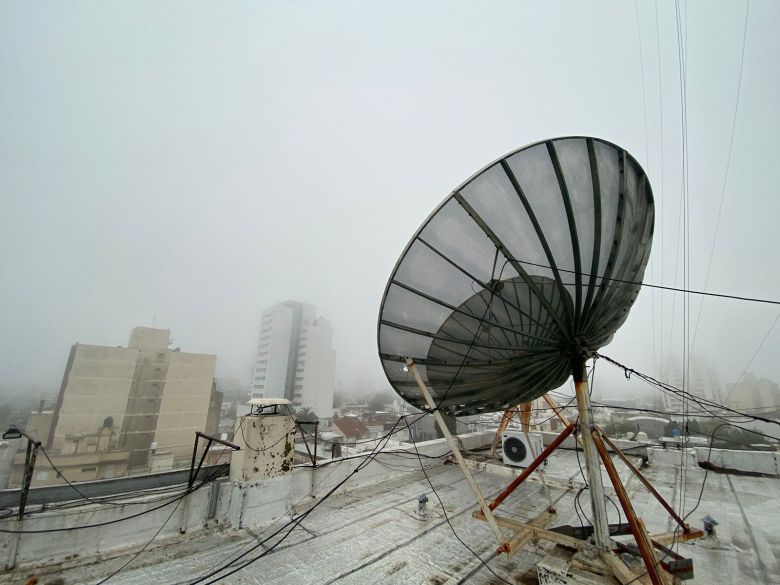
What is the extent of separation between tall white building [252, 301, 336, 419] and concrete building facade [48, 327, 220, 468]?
100ft

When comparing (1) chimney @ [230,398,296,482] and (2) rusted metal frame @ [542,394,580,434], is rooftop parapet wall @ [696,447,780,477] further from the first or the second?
(1) chimney @ [230,398,296,482]

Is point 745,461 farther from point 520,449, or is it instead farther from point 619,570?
point 619,570

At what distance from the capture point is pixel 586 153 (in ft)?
15.0

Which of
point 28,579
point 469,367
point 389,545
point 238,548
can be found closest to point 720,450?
point 469,367

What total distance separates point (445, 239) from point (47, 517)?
7.77 metres

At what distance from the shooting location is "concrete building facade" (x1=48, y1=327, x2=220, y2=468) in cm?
4244

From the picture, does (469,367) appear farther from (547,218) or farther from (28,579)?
(28,579)

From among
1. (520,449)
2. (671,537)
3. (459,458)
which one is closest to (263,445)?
(459,458)

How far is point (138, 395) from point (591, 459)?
195 ft

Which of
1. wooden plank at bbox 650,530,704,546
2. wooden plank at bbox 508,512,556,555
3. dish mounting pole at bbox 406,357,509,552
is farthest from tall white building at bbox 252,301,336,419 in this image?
wooden plank at bbox 650,530,704,546

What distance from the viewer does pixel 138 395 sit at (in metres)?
47.0

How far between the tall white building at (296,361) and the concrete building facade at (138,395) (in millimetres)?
30550

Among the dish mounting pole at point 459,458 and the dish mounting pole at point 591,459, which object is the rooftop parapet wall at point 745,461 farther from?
the dish mounting pole at point 459,458

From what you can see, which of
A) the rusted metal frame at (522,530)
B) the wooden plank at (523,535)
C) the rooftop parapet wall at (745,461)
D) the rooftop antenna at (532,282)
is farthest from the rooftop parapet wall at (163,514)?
the rooftop parapet wall at (745,461)
